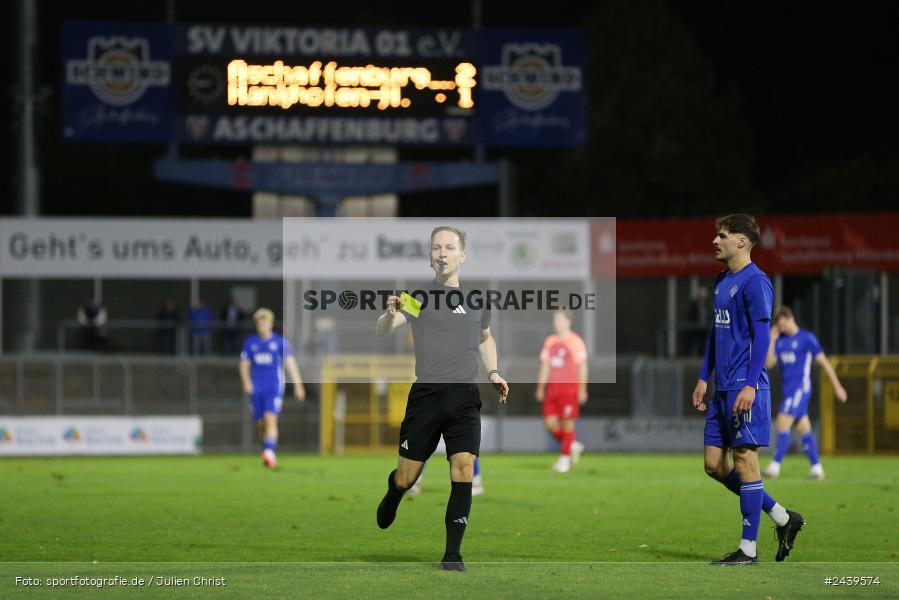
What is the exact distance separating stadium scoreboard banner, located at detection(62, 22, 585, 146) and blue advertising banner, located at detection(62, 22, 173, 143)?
0.03 m

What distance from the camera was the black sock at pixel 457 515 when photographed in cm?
960

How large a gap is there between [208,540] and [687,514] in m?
4.92

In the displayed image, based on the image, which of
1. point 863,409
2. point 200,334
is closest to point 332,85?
point 200,334

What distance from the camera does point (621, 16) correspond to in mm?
60938

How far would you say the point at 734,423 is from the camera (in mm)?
10039

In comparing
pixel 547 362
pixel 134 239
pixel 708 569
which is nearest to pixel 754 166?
pixel 134 239

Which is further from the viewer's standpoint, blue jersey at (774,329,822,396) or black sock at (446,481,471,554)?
blue jersey at (774,329,822,396)

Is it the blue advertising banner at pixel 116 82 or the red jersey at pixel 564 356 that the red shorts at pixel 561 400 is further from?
the blue advertising banner at pixel 116 82

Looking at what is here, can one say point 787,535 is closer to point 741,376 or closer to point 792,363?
point 741,376

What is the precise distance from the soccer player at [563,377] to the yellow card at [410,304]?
406 inches

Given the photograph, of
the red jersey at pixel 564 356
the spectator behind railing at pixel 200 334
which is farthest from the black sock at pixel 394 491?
the spectator behind railing at pixel 200 334

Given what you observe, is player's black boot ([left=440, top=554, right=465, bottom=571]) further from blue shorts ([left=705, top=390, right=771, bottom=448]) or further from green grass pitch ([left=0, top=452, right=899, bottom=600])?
blue shorts ([left=705, top=390, right=771, bottom=448])

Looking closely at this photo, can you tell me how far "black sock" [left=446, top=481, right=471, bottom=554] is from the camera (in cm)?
960

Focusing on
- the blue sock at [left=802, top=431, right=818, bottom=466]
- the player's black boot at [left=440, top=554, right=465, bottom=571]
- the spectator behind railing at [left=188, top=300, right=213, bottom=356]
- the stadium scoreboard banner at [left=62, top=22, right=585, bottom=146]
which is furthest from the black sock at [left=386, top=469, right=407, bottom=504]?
the stadium scoreboard banner at [left=62, top=22, right=585, bottom=146]
